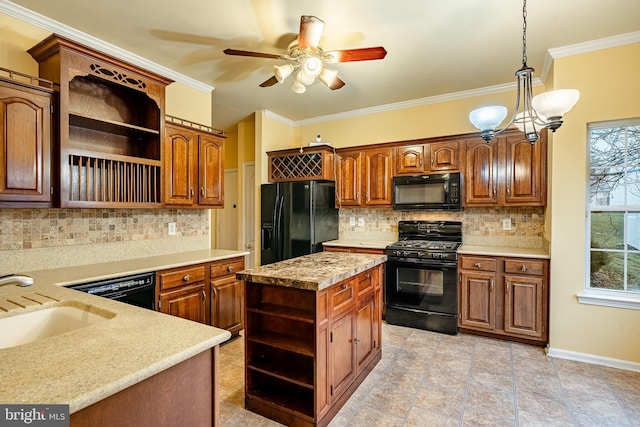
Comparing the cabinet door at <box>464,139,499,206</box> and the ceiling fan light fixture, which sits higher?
the ceiling fan light fixture

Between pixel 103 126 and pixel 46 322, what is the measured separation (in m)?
1.85

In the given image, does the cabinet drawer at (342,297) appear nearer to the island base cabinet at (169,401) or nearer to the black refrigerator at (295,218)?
the island base cabinet at (169,401)

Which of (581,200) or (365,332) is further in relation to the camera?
(581,200)

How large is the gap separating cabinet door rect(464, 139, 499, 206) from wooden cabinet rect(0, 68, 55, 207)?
3909 millimetres

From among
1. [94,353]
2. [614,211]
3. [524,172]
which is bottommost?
[94,353]

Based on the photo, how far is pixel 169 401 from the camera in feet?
3.24

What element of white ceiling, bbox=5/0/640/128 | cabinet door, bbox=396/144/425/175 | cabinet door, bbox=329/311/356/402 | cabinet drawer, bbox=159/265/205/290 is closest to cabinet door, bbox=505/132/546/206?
white ceiling, bbox=5/0/640/128

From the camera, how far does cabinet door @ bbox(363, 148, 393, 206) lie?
13.5ft

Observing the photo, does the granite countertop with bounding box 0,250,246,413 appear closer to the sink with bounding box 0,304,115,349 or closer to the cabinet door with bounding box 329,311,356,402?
the sink with bounding box 0,304,115,349

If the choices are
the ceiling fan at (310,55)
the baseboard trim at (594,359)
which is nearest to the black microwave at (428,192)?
the baseboard trim at (594,359)

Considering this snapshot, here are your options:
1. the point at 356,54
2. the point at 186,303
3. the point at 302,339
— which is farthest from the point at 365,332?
the point at 356,54

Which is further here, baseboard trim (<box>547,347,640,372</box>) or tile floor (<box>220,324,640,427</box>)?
baseboard trim (<box>547,347,640,372</box>)

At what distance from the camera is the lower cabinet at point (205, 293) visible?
2.61 meters

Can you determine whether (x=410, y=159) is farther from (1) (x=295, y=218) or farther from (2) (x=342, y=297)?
(2) (x=342, y=297)
